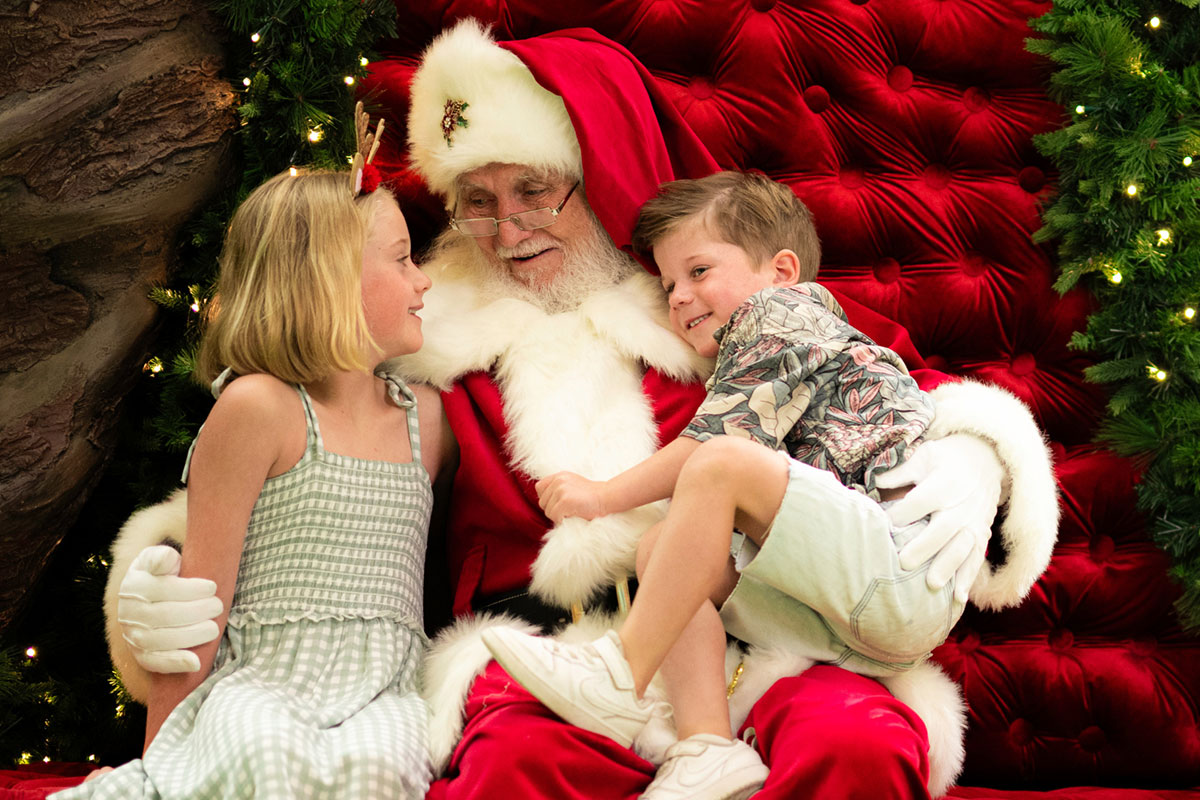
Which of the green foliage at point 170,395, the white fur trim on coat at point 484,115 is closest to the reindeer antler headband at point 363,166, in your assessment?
the white fur trim on coat at point 484,115

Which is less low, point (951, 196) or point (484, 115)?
point (484, 115)

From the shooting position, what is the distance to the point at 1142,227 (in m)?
2.38

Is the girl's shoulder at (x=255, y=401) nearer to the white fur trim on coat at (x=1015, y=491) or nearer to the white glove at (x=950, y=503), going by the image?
the white glove at (x=950, y=503)

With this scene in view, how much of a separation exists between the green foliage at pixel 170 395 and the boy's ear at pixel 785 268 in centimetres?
104

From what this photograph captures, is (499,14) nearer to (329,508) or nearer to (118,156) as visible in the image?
(118,156)

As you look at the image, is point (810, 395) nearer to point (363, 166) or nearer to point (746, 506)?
point (746, 506)

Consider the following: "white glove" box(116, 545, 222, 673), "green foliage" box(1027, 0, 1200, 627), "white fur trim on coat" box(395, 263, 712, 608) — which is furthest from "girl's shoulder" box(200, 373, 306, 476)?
"green foliage" box(1027, 0, 1200, 627)

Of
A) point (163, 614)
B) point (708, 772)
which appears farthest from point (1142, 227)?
point (163, 614)

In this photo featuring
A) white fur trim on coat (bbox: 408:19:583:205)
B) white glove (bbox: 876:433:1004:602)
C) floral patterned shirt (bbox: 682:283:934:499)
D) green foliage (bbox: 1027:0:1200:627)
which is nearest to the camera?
white glove (bbox: 876:433:1004:602)

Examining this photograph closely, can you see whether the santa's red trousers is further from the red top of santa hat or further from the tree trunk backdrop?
the tree trunk backdrop

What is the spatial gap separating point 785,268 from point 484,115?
72 cm

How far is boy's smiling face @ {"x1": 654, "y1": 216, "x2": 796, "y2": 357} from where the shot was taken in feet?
6.56

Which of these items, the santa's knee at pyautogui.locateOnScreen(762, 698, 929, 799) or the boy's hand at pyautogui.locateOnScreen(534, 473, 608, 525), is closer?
the santa's knee at pyautogui.locateOnScreen(762, 698, 929, 799)

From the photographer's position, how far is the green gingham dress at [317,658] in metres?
1.54
